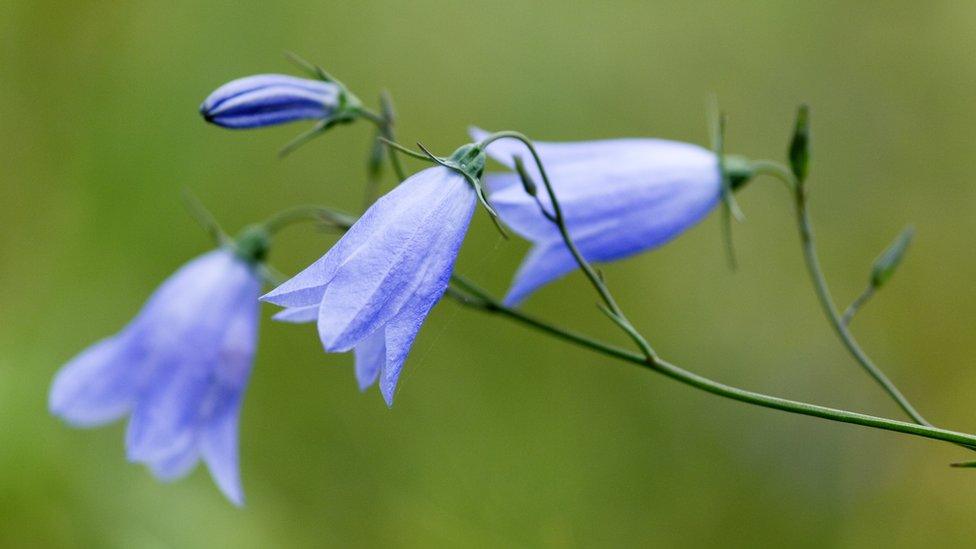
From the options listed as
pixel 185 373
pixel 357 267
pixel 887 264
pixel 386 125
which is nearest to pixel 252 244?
pixel 185 373

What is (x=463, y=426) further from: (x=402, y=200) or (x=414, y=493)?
(x=402, y=200)

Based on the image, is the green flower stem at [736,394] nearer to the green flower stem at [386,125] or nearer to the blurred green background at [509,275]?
the green flower stem at [386,125]

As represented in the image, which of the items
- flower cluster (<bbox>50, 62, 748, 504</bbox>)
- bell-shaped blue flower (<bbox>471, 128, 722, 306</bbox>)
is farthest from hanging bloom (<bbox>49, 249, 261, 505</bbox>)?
bell-shaped blue flower (<bbox>471, 128, 722, 306</bbox>)

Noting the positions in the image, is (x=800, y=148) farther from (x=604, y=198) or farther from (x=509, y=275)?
(x=509, y=275)

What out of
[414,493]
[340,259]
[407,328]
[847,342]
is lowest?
[414,493]

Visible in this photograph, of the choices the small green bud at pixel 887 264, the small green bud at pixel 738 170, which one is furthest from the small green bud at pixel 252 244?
the small green bud at pixel 887 264

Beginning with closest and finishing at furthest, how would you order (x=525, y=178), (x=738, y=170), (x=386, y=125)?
1. (x=525, y=178)
2. (x=386, y=125)
3. (x=738, y=170)

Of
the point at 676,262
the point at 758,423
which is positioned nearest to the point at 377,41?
the point at 676,262
